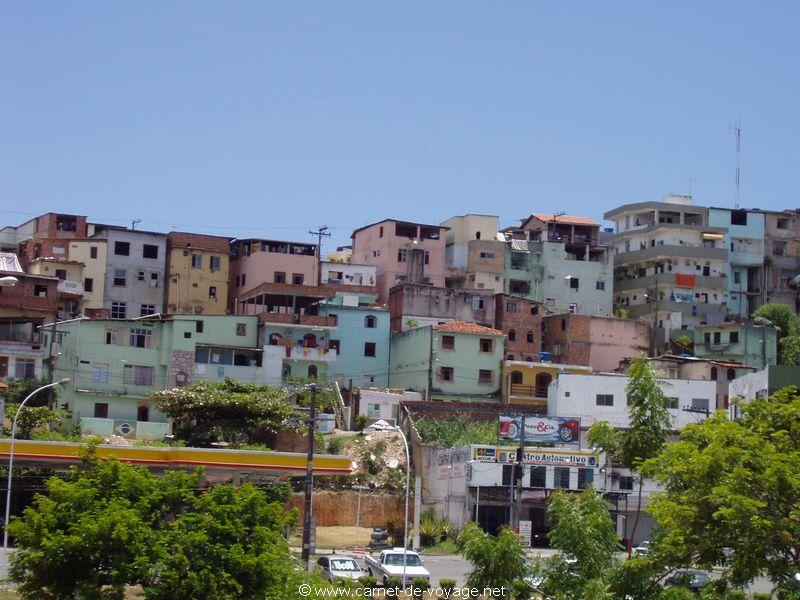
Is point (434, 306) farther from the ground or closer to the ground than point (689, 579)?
farther from the ground

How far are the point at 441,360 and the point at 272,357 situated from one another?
10.6 m

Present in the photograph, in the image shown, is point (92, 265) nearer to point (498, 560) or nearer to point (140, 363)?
point (140, 363)

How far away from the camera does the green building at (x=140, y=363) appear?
74062mm

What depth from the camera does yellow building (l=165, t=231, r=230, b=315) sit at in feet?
298

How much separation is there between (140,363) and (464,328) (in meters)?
20.5

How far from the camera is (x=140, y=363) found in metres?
77.2

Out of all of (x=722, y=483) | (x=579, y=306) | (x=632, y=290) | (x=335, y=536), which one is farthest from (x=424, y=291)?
(x=722, y=483)

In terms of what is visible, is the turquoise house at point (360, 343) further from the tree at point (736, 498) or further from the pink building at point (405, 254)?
the tree at point (736, 498)

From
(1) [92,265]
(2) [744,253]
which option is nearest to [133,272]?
(1) [92,265]

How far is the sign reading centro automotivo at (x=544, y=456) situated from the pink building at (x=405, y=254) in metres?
30.2

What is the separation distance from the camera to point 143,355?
77.4m

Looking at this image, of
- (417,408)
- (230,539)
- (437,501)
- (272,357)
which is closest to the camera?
(230,539)

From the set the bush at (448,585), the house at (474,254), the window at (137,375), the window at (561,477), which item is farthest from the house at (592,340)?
the bush at (448,585)

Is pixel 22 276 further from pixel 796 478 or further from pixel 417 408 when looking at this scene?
pixel 796 478
